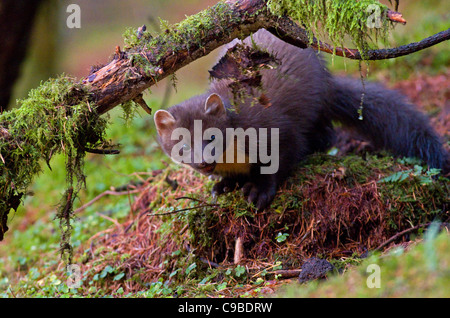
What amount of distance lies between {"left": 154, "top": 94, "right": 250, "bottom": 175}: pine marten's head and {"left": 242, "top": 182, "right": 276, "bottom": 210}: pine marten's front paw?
1.20 ft

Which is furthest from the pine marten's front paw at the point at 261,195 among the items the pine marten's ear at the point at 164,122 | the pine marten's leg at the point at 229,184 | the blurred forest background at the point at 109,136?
the blurred forest background at the point at 109,136

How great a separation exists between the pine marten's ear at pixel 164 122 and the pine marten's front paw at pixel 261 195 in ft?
3.52

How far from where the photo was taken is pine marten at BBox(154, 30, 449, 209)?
16.5 feet

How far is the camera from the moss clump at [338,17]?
3.71m

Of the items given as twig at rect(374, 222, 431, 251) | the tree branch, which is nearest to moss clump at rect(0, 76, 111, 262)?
the tree branch

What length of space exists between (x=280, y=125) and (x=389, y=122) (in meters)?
1.50

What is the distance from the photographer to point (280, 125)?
5.28m

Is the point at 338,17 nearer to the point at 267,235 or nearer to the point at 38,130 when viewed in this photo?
the point at 267,235

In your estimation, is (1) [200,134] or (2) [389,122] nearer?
(1) [200,134]

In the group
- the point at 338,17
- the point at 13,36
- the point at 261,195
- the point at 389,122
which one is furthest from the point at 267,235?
the point at 13,36

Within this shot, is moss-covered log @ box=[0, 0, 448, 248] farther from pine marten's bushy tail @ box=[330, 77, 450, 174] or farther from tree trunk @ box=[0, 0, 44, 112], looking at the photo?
tree trunk @ box=[0, 0, 44, 112]

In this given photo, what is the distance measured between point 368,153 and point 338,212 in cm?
141

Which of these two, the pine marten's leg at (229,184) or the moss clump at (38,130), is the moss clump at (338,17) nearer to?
the moss clump at (38,130)

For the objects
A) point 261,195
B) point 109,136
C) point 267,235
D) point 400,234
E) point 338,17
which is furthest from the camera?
point 109,136
